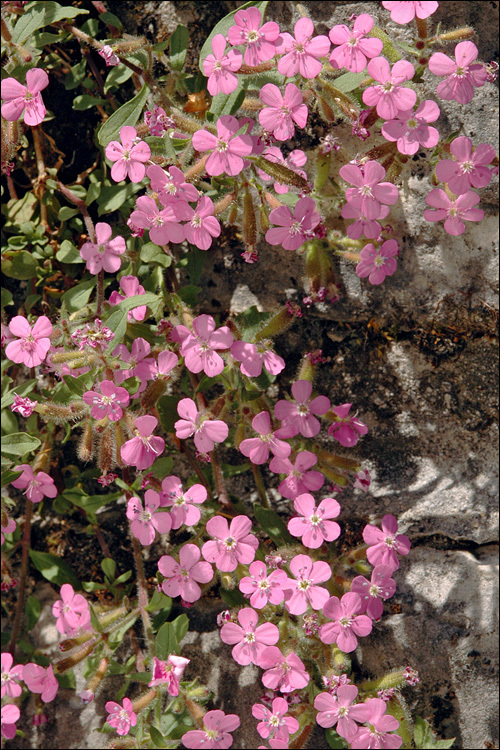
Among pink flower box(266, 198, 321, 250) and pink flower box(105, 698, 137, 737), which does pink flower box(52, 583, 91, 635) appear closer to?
pink flower box(105, 698, 137, 737)

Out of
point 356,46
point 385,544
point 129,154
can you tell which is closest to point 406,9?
point 356,46

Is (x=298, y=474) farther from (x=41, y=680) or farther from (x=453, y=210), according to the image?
(x=41, y=680)

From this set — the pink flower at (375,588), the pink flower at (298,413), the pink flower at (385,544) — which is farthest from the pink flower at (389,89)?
the pink flower at (375,588)

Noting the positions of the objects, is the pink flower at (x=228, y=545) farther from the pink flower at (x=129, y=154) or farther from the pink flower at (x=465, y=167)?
the pink flower at (x=465, y=167)

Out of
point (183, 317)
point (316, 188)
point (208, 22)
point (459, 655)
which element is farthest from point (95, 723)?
point (208, 22)

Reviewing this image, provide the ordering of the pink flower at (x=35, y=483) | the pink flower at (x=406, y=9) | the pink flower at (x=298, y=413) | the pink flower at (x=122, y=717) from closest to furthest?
the pink flower at (x=406, y=9)
the pink flower at (x=122, y=717)
the pink flower at (x=298, y=413)
the pink flower at (x=35, y=483)

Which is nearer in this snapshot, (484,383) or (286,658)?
(286,658)

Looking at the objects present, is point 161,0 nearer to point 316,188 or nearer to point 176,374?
point 316,188
